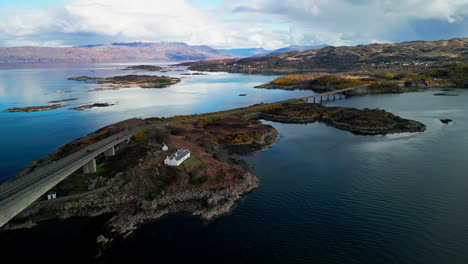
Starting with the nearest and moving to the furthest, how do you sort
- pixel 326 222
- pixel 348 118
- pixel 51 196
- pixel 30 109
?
1. pixel 326 222
2. pixel 51 196
3. pixel 348 118
4. pixel 30 109

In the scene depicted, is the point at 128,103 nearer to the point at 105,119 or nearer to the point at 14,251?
the point at 105,119

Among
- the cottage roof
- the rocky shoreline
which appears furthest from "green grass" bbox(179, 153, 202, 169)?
the cottage roof

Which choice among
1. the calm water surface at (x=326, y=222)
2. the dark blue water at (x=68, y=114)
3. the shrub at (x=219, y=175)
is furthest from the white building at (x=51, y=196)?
the shrub at (x=219, y=175)

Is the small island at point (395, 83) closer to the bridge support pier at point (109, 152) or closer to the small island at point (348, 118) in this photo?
the small island at point (348, 118)

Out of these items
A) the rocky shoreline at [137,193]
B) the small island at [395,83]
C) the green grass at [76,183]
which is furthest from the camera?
the small island at [395,83]

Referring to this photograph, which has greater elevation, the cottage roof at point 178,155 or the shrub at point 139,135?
the shrub at point 139,135

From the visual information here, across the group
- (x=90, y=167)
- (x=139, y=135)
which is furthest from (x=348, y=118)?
(x=90, y=167)

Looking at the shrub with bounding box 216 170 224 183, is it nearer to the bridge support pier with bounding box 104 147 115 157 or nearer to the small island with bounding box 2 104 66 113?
the bridge support pier with bounding box 104 147 115 157

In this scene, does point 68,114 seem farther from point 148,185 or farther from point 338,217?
point 338,217

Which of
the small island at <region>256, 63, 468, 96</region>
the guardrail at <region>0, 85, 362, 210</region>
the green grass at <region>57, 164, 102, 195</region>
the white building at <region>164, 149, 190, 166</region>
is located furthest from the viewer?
the small island at <region>256, 63, 468, 96</region>
